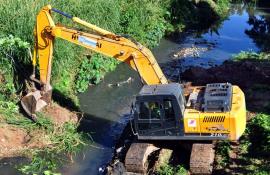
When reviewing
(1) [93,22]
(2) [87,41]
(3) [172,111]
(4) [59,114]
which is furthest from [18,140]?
(1) [93,22]

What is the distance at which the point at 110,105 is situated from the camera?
62.1 feet

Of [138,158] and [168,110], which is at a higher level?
[168,110]

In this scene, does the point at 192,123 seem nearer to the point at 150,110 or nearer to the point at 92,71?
the point at 150,110

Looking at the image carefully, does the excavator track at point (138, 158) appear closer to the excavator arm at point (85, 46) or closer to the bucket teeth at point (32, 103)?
the excavator arm at point (85, 46)

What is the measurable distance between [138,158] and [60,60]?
21.8 feet

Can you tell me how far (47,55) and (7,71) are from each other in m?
2.43

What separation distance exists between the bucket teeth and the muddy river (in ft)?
5.78

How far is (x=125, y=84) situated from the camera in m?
21.0

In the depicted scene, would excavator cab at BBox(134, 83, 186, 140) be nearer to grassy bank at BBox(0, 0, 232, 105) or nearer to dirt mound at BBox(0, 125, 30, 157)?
dirt mound at BBox(0, 125, 30, 157)

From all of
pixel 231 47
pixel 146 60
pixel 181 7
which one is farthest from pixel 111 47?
pixel 181 7

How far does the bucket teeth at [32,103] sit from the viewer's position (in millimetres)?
16141

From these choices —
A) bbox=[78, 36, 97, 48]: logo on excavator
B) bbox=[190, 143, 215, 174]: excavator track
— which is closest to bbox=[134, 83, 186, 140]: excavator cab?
bbox=[190, 143, 215, 174]: excavator track

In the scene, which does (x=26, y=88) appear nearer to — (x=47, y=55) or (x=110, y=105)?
(x=47, y=55)

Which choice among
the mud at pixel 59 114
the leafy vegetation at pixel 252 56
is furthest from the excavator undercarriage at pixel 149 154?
the leafy vegetation at pixel 252 56
